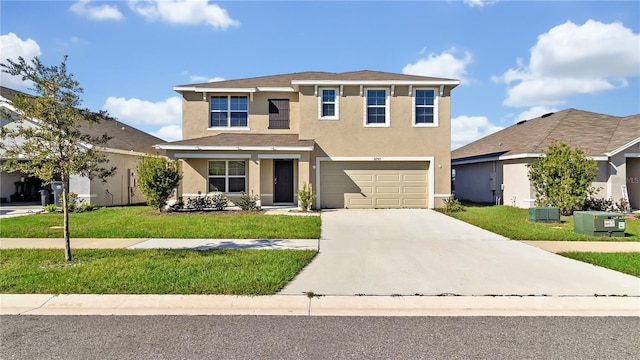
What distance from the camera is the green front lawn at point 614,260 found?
22.6 feet

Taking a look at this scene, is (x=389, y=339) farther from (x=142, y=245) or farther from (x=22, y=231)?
(x=22, y=231)

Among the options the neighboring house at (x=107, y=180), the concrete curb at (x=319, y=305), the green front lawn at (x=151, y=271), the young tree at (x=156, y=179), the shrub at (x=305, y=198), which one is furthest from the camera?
the neighboring house at (x=107, y=180)

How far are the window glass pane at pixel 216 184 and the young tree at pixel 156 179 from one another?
9.00ft

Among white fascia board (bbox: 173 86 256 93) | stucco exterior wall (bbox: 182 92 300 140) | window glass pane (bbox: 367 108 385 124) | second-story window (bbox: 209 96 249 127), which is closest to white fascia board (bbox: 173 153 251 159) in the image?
stucco exterior wall (bbox: 182 92 300 140)

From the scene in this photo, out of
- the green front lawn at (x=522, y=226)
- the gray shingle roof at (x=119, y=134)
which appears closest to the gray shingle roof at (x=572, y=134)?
the green front lawn at (x=522, y=226)

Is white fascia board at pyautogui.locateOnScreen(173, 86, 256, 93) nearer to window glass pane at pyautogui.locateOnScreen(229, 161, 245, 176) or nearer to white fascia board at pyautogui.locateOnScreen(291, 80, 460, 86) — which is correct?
white fascia board at pyautogui.locateOnScreen(291, 80, 460, 86)

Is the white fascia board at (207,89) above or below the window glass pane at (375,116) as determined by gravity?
above

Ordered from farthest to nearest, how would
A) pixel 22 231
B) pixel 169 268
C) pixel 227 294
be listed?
pixel 22 231
pixel 169 268
pixel 227 294

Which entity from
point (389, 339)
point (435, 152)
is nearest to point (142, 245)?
point (389, 339)

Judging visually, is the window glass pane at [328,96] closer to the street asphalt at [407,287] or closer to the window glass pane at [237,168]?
the window glass pane at [237,168]

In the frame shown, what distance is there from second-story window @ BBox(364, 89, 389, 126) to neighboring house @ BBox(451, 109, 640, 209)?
6.83 metres

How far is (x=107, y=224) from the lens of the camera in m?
12.0

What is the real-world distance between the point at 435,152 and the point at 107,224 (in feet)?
48.3

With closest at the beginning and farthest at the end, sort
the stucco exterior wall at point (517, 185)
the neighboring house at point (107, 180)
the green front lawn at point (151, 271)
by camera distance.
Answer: the green front lawn at point (151, 271) < the stucco exterior wall at point (517, 185) < the neighboring house at point (107, 180)
